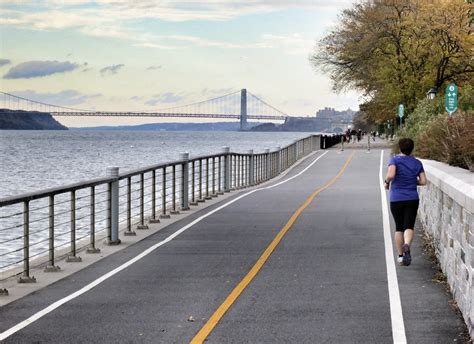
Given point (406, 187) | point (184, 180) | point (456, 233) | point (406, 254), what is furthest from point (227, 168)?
point (456, 233)

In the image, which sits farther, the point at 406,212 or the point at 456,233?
the point at 406,212

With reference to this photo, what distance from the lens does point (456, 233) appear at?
33.3 ft

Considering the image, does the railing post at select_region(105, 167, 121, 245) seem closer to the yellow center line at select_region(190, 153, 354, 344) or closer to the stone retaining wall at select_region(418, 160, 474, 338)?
the yellow center line at select_region(190, 153, 354, 344)

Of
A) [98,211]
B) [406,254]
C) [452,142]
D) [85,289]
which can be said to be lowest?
[98,211]

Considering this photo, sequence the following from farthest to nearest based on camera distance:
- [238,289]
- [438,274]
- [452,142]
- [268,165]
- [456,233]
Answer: [268,165], [452,142], [438,274], [238,289], [456,233]

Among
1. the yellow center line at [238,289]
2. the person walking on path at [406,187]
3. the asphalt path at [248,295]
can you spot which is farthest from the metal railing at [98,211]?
the person walking on path at [406,187]

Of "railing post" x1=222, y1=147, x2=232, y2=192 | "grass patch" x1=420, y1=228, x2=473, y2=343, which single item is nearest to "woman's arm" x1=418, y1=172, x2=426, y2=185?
"grass patch" x1=420, y1=228, x2=473, y2=343

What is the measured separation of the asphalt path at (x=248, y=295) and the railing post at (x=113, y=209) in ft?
1.52

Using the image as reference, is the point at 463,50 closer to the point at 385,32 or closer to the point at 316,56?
the point at 385,32

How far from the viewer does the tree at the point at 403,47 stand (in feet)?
219

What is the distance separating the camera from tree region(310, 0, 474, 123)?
66688 mm

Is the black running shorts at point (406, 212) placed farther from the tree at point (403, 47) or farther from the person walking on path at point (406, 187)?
the tree at point (403, 47)

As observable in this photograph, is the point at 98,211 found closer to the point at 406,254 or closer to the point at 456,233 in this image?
the point at 406,254

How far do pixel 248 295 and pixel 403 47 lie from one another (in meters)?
61.9
